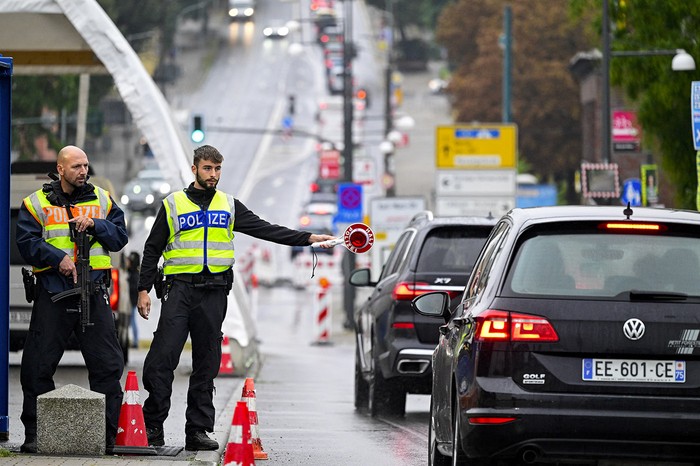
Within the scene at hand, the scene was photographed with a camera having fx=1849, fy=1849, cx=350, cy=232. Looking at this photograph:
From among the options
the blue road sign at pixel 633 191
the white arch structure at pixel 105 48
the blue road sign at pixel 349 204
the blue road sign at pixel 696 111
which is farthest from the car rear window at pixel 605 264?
the blue road sign at pixel 349 204

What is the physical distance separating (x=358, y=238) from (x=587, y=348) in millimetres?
3146

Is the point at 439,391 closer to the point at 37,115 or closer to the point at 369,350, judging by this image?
the point at 369,350

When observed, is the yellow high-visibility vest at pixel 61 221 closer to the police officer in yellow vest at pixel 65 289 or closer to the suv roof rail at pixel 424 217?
the police officer in yellow vest at pixel 65 289

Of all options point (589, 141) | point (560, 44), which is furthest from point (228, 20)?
point (589, 141)

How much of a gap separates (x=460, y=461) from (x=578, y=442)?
0.71m

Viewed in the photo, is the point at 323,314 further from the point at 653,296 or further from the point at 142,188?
the point at 142,188

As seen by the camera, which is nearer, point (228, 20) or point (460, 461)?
point (460, 461)

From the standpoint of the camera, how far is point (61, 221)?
36.7 ft

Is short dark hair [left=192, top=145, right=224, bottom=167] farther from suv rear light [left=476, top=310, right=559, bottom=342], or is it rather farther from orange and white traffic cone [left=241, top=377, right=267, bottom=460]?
suv rear light [left=476, top=310, right=559, bottom=342]

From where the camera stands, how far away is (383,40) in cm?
12400

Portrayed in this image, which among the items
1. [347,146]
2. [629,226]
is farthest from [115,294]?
[347,146]

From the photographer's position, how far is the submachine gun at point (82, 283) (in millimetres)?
11000

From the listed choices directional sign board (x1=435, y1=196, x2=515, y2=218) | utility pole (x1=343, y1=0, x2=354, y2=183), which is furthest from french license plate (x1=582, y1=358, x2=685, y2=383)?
utility pole (x1=343, y1=0, x2=354, y2=183)

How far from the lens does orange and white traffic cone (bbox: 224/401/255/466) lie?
934cm
